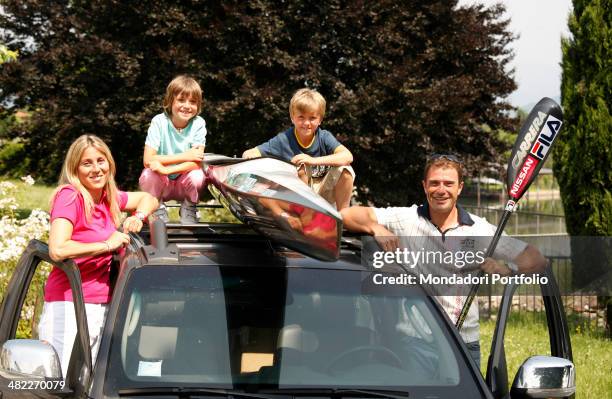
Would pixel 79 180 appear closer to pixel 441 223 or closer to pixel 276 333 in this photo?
pixel 276 333

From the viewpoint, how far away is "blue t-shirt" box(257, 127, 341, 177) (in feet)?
18.8

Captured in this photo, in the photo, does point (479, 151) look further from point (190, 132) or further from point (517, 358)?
point (190, 132)

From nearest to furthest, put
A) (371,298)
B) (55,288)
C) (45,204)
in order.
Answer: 1. (371,298)
2. (55,288)
3. (45,204)

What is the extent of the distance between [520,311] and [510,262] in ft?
28.5

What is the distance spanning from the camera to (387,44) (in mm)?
21766

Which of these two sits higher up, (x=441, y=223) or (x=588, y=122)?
(x=588, y=122)

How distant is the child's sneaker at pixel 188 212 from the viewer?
19.4ft

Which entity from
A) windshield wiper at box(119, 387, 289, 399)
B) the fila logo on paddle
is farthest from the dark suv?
the fila logo on paddle

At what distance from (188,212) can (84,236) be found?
1516 millimetres

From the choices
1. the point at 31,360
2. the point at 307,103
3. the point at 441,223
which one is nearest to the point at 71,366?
the point at 31,360

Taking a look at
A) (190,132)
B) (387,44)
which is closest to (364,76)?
(387,44)

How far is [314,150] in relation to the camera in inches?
228

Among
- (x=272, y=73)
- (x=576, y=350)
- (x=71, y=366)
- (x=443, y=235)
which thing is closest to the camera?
(x=71, y=366)

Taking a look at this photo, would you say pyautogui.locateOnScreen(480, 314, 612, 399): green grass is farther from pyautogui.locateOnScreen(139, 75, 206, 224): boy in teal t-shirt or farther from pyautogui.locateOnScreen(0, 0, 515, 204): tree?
pyautogui.locateOnScreen(0, 0, 515, 204): tree
